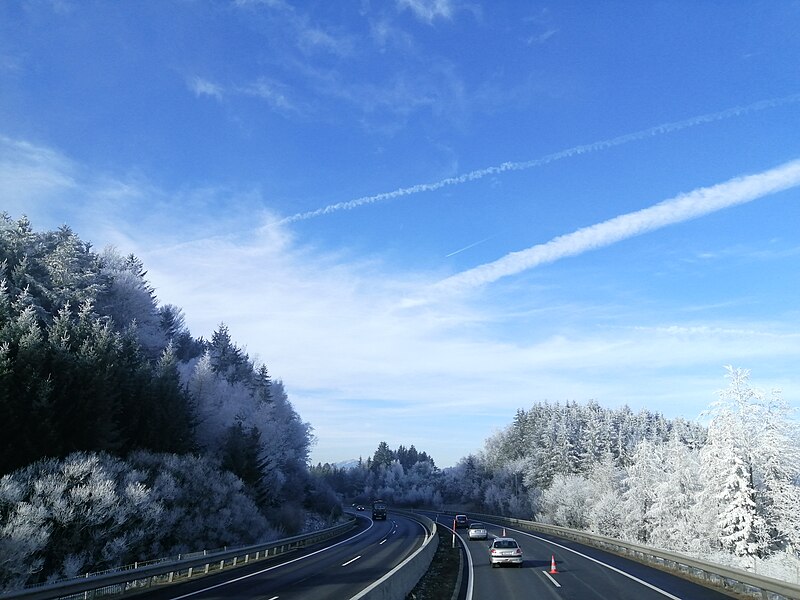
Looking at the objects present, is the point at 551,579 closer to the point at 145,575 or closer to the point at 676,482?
the point at 145,575

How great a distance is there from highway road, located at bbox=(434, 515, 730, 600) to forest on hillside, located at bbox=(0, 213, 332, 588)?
56.7 ft

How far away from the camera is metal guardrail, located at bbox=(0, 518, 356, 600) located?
14.4m

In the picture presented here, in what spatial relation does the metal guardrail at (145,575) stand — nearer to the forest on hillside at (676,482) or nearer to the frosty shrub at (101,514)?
the frosty shrub at (101,514)

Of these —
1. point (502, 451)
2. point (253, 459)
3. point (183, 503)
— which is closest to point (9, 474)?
point (183, 503)

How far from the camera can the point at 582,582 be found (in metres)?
20.1

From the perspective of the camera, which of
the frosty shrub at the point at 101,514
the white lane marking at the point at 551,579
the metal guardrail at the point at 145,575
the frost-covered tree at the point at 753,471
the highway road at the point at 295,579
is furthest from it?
the frost-covered tree at the point at 753,471

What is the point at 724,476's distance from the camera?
36.9 metres

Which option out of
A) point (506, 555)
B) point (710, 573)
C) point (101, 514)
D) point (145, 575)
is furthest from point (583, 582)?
point (101, 514)

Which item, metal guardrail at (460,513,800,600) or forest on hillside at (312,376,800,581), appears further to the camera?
forest on hillside at (312,376,800,581)

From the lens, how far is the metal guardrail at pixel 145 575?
14.4 meters

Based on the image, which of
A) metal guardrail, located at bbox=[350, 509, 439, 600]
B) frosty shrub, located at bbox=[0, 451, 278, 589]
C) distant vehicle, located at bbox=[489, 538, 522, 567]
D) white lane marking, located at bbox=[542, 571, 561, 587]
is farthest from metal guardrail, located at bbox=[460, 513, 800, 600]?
frosty shrub, located at bbox=[0, 451, 278, 589]

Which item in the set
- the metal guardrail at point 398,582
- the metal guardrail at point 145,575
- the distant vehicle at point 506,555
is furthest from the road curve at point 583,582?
the metal guardrail at point 145,575

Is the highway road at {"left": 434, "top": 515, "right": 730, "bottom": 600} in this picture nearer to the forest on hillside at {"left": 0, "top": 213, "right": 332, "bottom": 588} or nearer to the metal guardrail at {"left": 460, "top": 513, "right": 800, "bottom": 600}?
the metal guardrail at {"left": 460, "top": 513, "right": 800, "bottom": 600}

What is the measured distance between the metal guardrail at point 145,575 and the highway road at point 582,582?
456 inches
